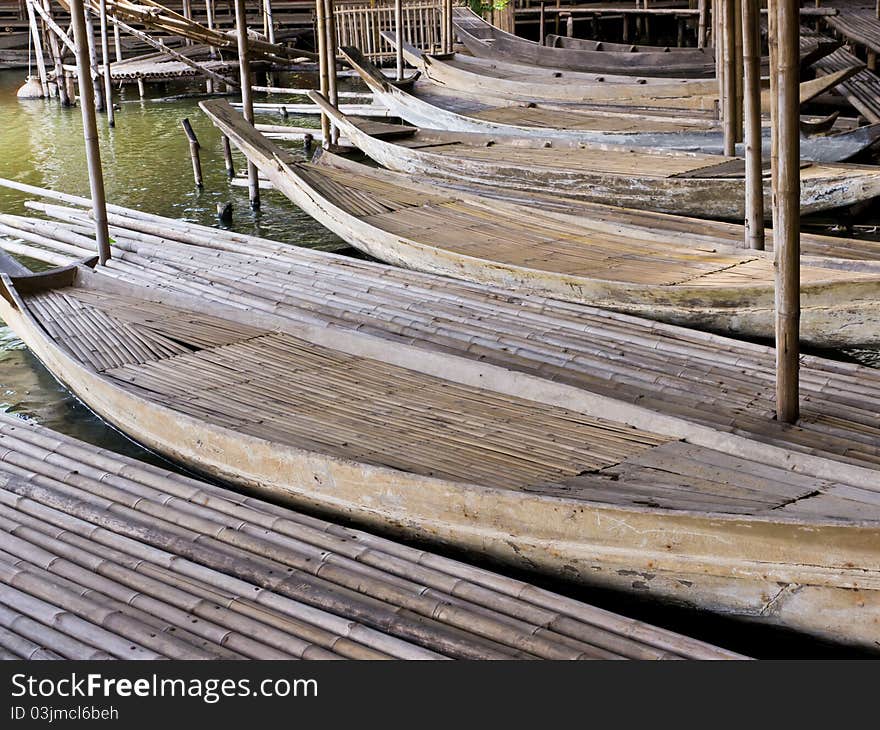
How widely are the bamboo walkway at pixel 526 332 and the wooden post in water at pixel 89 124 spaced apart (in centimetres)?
25


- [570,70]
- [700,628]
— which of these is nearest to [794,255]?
[700,628]

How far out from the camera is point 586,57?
624 inches

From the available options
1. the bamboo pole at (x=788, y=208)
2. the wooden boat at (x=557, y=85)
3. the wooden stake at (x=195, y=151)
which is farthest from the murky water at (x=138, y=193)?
the wooden boat at (x=557, y=85)

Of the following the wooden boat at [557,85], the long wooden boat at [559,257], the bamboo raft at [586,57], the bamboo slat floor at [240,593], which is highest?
the bamboo raft at [586,57]

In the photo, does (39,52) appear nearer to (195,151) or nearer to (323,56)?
(195,151)

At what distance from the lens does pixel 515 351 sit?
5.73 m

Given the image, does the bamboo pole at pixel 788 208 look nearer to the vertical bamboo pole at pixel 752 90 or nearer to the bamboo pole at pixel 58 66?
the vertical bamboo pole at pixel 752 90

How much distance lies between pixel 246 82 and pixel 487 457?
6.83 m

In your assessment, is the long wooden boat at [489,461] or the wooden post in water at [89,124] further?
the wooden post in water at [89,124]

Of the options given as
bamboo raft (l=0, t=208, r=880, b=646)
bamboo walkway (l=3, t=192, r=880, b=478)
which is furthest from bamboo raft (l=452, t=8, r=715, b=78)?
bamboo raft (l=0, t=208, r=880, b=646)

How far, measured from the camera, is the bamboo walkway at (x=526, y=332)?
15.4 ft

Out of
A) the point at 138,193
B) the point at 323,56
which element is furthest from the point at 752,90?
the point at 138,193

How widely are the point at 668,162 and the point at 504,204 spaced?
2.00 m

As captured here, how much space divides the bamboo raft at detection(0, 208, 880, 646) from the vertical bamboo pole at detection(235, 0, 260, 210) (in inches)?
166
